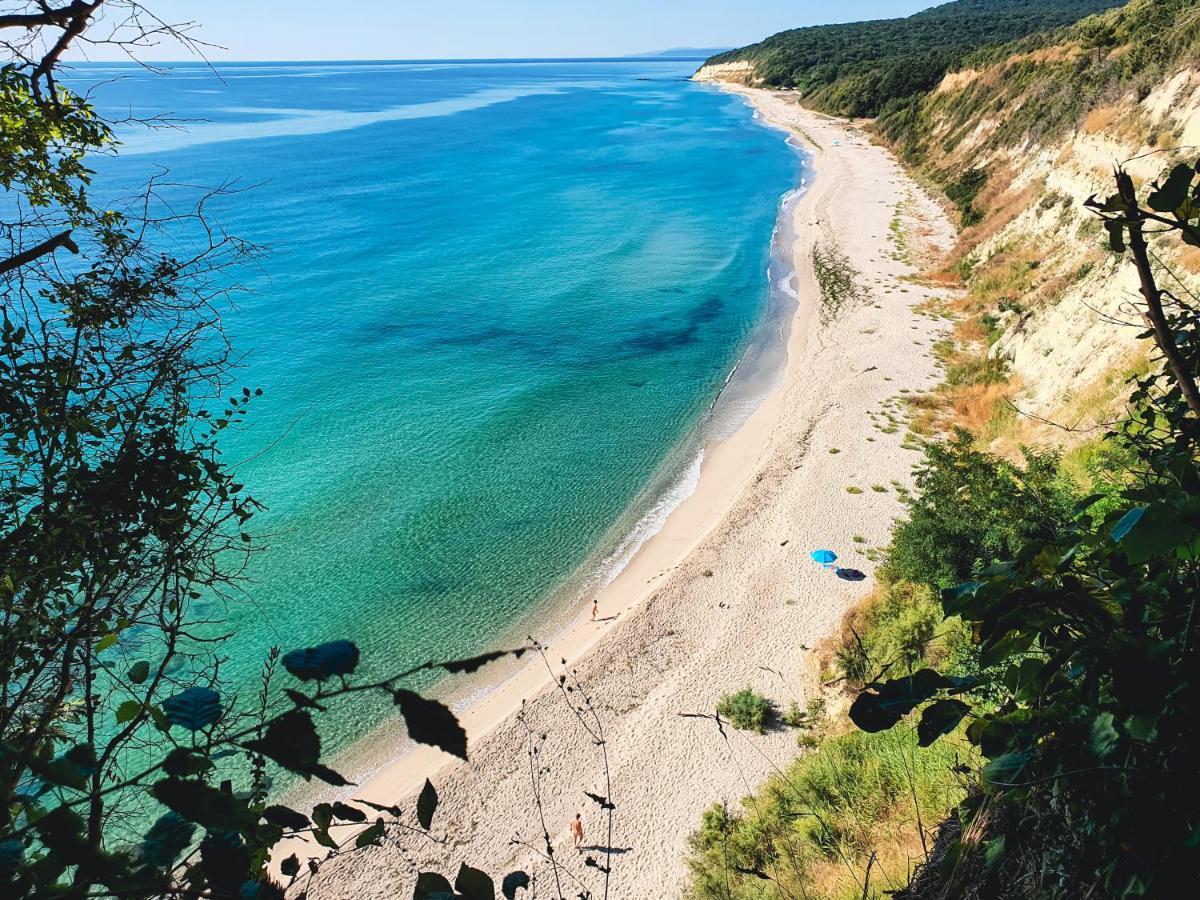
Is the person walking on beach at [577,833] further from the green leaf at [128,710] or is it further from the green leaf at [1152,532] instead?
the green leaf at [1152,532]

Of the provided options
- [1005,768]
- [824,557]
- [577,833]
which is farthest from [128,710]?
[824,557]

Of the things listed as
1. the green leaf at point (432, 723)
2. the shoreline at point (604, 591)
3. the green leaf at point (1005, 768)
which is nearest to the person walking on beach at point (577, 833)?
the shoreline at point (604, 591)

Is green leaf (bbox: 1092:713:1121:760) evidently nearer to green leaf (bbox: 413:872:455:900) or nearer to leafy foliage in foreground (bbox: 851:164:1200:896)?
leafy foliage in foreground (bbox: 851:164:1200:896)

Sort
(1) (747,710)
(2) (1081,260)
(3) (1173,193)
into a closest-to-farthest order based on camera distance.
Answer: (3) (1173,193), (1) (747,710), (2) (1081,260)

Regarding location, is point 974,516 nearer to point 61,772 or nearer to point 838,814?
point 838,814

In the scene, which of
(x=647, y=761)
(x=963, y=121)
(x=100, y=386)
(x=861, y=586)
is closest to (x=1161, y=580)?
(x=100, y=386)

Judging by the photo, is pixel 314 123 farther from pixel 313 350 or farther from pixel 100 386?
A: pixel 100 386
